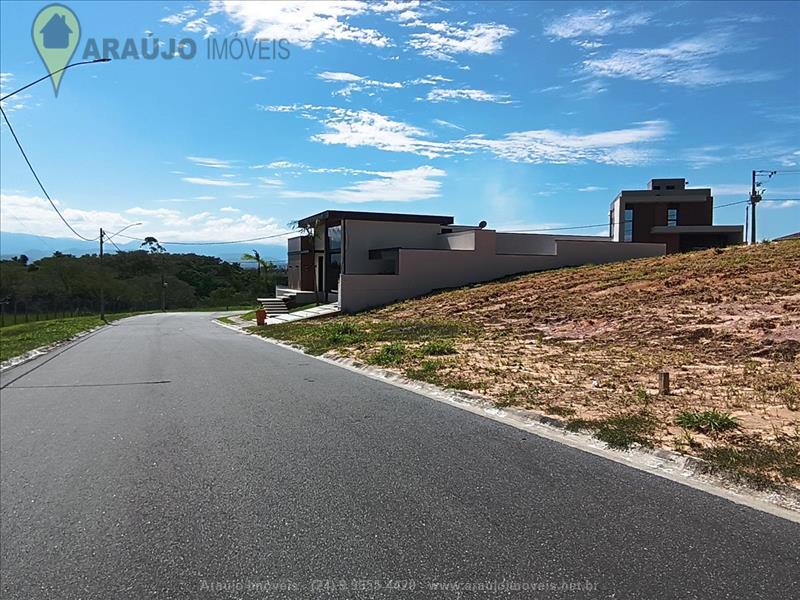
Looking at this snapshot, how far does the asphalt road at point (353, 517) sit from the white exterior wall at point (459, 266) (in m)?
23.4

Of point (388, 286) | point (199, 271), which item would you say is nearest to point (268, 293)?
point (199, 271)

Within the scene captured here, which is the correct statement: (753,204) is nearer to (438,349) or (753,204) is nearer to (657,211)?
(657,211)

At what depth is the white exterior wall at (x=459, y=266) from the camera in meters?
31.5

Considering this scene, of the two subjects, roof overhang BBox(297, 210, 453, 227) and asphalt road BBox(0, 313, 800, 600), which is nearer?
asphalt road BBox(0, 313, 800, 600)

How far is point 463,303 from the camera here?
25797mm

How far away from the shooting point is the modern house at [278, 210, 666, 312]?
3203 cm

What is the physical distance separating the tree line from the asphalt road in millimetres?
40159

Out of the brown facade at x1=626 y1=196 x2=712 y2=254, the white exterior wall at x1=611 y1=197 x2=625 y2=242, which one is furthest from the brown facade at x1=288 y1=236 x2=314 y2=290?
the brown facade at x1=626 y1=196 x2=712 y2=254

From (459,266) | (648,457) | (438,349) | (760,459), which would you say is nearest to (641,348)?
(438,349)

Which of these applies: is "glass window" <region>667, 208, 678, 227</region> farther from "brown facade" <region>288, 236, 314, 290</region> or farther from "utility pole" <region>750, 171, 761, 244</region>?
"brown facade" <region>288, 236, 314, 290</region>

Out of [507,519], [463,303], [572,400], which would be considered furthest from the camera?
[463,303]

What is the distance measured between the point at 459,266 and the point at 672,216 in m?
27.8

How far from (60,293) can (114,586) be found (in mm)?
60348

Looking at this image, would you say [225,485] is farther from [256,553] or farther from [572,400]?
[572,400]
